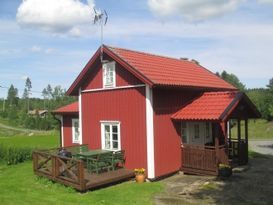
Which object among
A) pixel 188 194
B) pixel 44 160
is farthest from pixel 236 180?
pixel 44 160

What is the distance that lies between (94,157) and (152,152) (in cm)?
261

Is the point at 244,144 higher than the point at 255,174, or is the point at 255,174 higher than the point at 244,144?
the point at 244,144

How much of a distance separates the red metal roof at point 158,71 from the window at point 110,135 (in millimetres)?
2911

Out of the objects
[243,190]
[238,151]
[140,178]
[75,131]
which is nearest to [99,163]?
[140,178]

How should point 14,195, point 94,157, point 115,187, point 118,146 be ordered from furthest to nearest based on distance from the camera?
point 118,146
point 94,157
point 115,187
point 14,195

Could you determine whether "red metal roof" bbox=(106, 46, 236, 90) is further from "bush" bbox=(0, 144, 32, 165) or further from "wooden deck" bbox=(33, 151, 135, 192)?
"bush" bbox=(0, 144, 32, 165)

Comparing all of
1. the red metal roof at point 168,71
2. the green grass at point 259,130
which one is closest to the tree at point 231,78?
the green grass at point 259,130

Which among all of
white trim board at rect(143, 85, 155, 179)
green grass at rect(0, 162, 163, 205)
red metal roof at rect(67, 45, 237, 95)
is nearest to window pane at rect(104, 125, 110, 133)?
red metal roof at rect(67, 45, 237, 95)

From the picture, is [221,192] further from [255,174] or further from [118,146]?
[118,146]

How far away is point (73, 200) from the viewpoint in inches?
505

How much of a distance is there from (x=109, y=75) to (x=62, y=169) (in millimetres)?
5166

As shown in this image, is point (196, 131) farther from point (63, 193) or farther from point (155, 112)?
point (63, 193)

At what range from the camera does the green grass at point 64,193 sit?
1270 centimetres

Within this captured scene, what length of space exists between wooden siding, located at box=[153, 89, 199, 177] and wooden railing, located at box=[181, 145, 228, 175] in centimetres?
49
